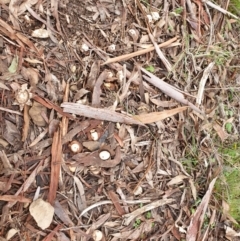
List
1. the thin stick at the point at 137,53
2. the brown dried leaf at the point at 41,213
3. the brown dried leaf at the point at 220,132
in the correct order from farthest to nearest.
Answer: the brown dried leaf at the point at 220,132
the thin stick at the point at 137,53
the brown dried leaf at the point at 41,213

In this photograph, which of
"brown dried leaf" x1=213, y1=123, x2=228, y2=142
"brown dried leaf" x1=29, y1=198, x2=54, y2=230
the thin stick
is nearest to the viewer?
"brown dried leaf" x1=29, y1=198, x2=54, y2=230

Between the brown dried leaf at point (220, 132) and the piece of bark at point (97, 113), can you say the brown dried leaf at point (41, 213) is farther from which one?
the brown dried leaf at point (220, 132)

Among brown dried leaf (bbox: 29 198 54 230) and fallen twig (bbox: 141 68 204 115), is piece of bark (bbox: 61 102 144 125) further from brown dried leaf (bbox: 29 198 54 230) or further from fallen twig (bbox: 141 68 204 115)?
brown dried leaf (bbox: 29 198 54 230)

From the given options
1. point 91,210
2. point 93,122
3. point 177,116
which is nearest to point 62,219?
point 91,210

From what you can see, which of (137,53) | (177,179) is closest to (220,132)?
(177,179)

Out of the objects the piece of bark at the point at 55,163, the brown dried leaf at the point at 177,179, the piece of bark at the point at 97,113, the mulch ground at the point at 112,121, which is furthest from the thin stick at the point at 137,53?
the brown dried leaf at the point at 177,179

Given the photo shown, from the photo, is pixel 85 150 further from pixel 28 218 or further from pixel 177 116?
pixel 177 116

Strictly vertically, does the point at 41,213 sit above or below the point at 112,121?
below

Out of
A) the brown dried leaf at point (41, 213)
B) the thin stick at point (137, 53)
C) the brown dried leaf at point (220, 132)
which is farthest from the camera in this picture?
the brown dried leaf at point (220, 132)

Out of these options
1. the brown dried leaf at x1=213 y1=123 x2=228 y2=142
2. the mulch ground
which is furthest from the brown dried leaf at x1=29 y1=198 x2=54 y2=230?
the brown dried leaf at x1=213 y1=123 x2=228 y2=142

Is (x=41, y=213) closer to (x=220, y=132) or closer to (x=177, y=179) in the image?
(x=177, y=179)

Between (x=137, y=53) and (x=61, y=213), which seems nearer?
(x=61, y=213)
